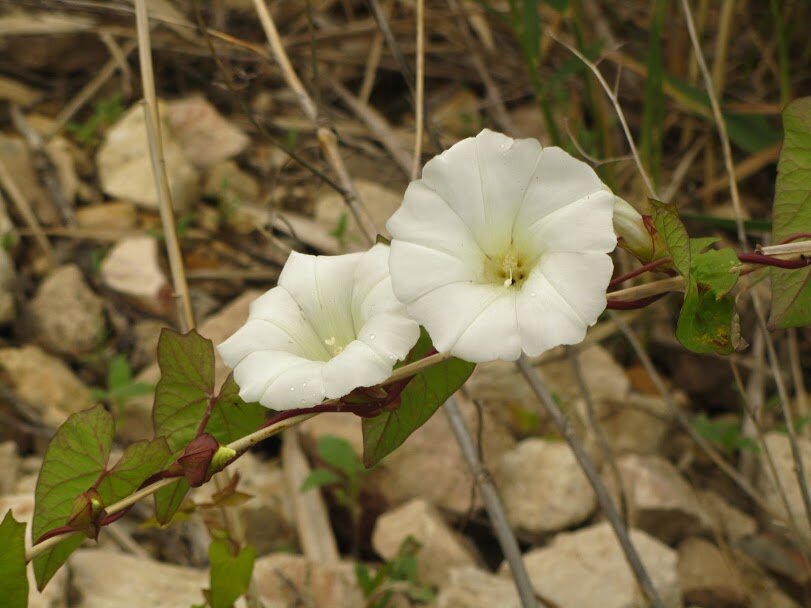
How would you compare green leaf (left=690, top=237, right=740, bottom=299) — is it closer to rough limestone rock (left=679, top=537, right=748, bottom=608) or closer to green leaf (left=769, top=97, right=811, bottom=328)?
green leaf (left=769, top=97, right=811, bottom=328)

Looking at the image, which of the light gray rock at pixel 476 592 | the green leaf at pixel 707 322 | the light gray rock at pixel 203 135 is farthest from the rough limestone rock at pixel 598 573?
the light gray rock at pixel 203 135

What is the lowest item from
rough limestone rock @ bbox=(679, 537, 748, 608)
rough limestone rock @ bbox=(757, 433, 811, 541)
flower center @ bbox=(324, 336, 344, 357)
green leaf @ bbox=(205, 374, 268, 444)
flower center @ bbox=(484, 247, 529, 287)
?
rough limestone rock @ bbox=(679, 537, 748, 608)

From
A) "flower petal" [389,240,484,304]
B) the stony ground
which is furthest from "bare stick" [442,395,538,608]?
"flower petal" [389,240,484,304]

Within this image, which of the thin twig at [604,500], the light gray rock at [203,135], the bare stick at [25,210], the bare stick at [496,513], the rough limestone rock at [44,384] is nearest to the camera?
the bare stick at [496,513]

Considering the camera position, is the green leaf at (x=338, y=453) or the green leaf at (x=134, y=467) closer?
the green leaf at (x=134, y=467)

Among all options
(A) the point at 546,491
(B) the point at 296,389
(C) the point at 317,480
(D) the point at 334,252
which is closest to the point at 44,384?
(C) the point at 317,480

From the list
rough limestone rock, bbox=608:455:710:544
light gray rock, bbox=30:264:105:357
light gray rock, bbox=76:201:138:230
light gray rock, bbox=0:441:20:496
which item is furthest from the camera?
light gray rock, bbox=76:201:138:230

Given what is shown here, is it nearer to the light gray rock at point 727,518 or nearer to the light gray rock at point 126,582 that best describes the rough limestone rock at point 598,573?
the light gray rock at point 727,518

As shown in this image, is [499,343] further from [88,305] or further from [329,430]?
[88,305]
